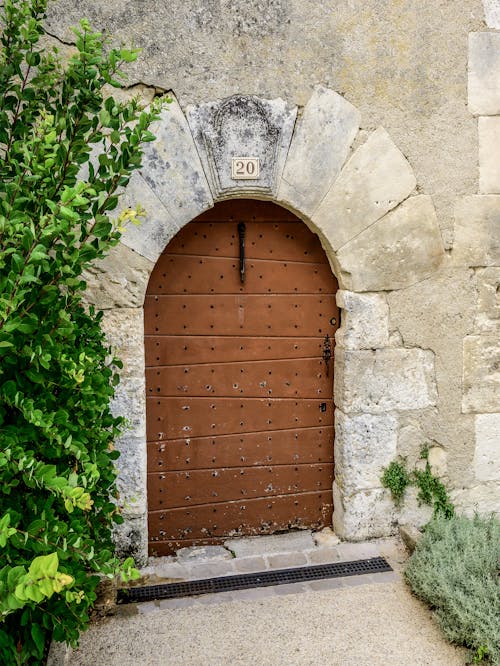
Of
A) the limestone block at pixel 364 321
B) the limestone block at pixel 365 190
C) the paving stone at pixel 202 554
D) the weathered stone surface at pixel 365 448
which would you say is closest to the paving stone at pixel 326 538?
the weathered stone surface at pixel 365 448

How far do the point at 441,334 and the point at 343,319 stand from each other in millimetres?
595

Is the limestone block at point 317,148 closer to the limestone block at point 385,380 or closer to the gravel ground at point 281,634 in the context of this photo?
the limestone block at point 385,380

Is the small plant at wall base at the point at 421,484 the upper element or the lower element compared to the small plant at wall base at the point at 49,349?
lower

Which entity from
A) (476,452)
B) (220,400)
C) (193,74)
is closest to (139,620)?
(220,400)

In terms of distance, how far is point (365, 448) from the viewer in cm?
358

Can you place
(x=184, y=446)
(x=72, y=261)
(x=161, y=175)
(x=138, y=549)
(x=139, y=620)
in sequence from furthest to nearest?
(x=184, y=446), (x=138, y=549), (x=161, y=175), (x=139, y=620), (x=72, y=261)

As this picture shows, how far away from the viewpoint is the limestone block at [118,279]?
10.2 feet

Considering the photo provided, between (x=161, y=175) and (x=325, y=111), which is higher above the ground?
(x=325, y=111)

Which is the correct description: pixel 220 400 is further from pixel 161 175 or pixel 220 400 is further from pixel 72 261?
pixel 72 261

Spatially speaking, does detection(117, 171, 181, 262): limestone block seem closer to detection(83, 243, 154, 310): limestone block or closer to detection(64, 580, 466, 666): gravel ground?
detection(83, 243, 154, 310): limestone block

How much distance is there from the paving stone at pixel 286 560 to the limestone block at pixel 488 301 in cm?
173

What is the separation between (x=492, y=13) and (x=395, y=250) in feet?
4.79

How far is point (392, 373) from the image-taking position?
3553mm

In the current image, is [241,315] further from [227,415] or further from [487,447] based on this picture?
[487,447]
